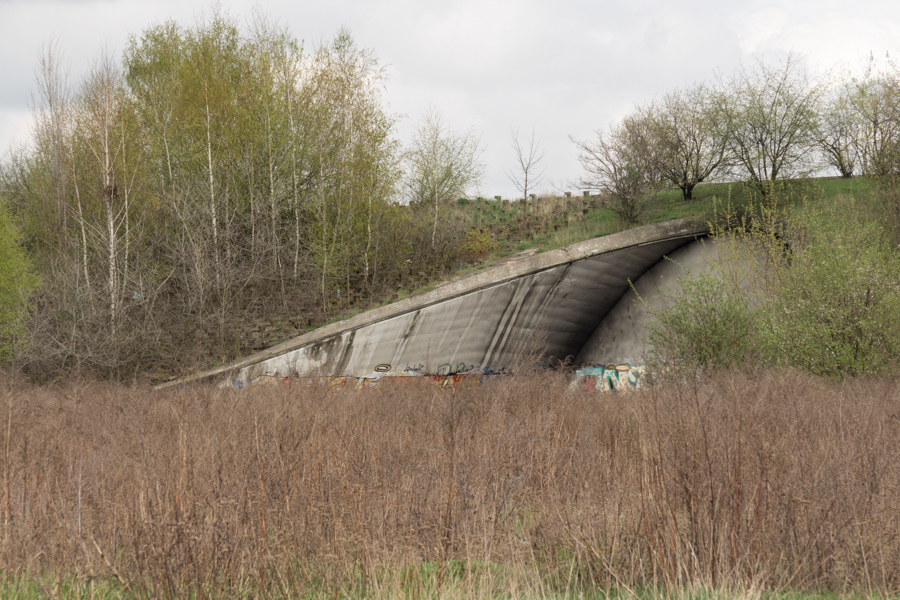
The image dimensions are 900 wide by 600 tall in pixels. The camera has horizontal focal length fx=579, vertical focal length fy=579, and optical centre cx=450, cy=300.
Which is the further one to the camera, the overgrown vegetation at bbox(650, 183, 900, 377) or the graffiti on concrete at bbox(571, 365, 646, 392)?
the graffiti on concrete at bbox(571, 365, 646, 392)

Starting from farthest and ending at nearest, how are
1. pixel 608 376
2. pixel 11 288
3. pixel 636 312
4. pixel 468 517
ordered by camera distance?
pixel 636 312
pixel 608 376
pixel 11 288
pixel 468 517

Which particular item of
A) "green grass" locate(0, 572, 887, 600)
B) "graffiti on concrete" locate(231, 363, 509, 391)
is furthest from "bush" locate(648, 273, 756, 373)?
"green grass" locate(0, 572, 887, 600)

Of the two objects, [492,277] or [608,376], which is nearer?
[492,277]

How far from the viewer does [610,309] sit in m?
19.3

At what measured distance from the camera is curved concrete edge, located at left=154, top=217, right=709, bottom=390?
1498cm

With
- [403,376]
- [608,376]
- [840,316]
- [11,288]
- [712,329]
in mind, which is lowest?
[608,376]

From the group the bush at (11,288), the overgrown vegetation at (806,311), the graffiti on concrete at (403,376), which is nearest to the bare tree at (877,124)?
the overgrown vegetation at (806,311)

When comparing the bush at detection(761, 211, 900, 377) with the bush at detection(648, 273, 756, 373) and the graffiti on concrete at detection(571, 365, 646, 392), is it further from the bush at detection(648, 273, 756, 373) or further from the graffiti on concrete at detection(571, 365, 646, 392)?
the graffiti on concrete at detection(571, 365, 646, 392)

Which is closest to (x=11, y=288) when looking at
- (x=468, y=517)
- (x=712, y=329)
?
(x=468, y=517)

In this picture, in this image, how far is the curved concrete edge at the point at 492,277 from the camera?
14977 mm

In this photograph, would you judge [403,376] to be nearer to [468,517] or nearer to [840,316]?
[840,316]

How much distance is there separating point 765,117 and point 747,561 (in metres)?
17.0

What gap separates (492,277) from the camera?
16.2m

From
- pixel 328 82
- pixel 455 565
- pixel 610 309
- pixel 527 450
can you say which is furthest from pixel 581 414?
pixel 328 82
